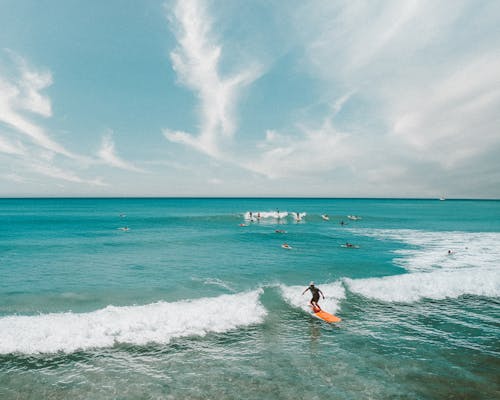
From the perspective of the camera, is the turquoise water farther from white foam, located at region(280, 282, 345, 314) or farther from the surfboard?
the surfboard

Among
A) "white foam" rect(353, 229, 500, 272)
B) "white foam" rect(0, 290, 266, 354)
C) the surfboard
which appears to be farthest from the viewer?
"white foam" rect(353, 229, 500, 272)

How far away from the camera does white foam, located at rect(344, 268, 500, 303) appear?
21.5 metres

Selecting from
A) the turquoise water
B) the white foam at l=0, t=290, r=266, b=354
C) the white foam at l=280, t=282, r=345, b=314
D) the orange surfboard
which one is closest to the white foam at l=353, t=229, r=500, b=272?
the turquoise water

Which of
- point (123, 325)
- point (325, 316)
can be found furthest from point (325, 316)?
point (123, 325)

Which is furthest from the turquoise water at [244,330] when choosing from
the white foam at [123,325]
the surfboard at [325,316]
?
the surfboard at [325,316]

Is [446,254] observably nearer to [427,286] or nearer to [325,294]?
[427,286]

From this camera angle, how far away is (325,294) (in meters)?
21.6

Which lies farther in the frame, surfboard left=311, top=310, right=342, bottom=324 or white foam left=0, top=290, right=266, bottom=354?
surfboard left=311, top=310, right=342, bottom=324

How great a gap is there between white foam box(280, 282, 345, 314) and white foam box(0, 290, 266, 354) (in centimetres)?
257

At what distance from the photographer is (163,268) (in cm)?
2936

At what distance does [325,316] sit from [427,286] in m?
10.9

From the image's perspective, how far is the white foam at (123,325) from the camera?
555 inches

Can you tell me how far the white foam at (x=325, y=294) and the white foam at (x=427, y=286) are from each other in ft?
4.33

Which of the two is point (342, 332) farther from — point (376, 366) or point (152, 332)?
point (152, 332)
